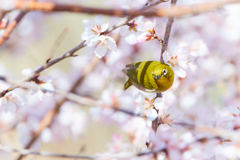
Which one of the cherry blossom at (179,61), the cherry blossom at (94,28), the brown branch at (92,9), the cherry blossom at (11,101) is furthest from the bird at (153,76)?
the brown branch at (92,9)

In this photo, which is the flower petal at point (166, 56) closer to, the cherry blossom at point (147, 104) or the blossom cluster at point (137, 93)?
the blossom cluster at point (137, 93)

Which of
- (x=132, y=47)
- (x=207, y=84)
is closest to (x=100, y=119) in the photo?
(x=132, y=47)

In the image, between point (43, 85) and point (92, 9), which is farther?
point (43, 85)

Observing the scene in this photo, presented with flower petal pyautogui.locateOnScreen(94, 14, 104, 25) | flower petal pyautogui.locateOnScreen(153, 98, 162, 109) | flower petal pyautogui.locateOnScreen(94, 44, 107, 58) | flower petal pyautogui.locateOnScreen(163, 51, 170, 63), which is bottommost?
flower petal pyautogui.locateOnScreen(153, 98, 162, 109)

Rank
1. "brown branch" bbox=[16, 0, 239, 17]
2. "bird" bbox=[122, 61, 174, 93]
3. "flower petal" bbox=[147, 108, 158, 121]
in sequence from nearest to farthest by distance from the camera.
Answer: "brown branch" bbox=[16, 0, 239, 17]
"flower petal" bbox=[147, 108, 158, 121]
"bird" bbox=[122, 61, 174, 93]

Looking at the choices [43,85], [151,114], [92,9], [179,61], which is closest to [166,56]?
[179,61]

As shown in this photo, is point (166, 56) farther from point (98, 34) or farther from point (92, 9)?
point (92, 9)

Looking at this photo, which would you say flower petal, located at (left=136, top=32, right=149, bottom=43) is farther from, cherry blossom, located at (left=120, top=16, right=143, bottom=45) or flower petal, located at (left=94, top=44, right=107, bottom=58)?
flower petal, located at (left=94, top=44, right=107, bottom=58)

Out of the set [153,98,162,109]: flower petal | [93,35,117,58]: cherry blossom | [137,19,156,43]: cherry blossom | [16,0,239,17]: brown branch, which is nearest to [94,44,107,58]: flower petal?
[93,35,117,58]: cherry blossom
